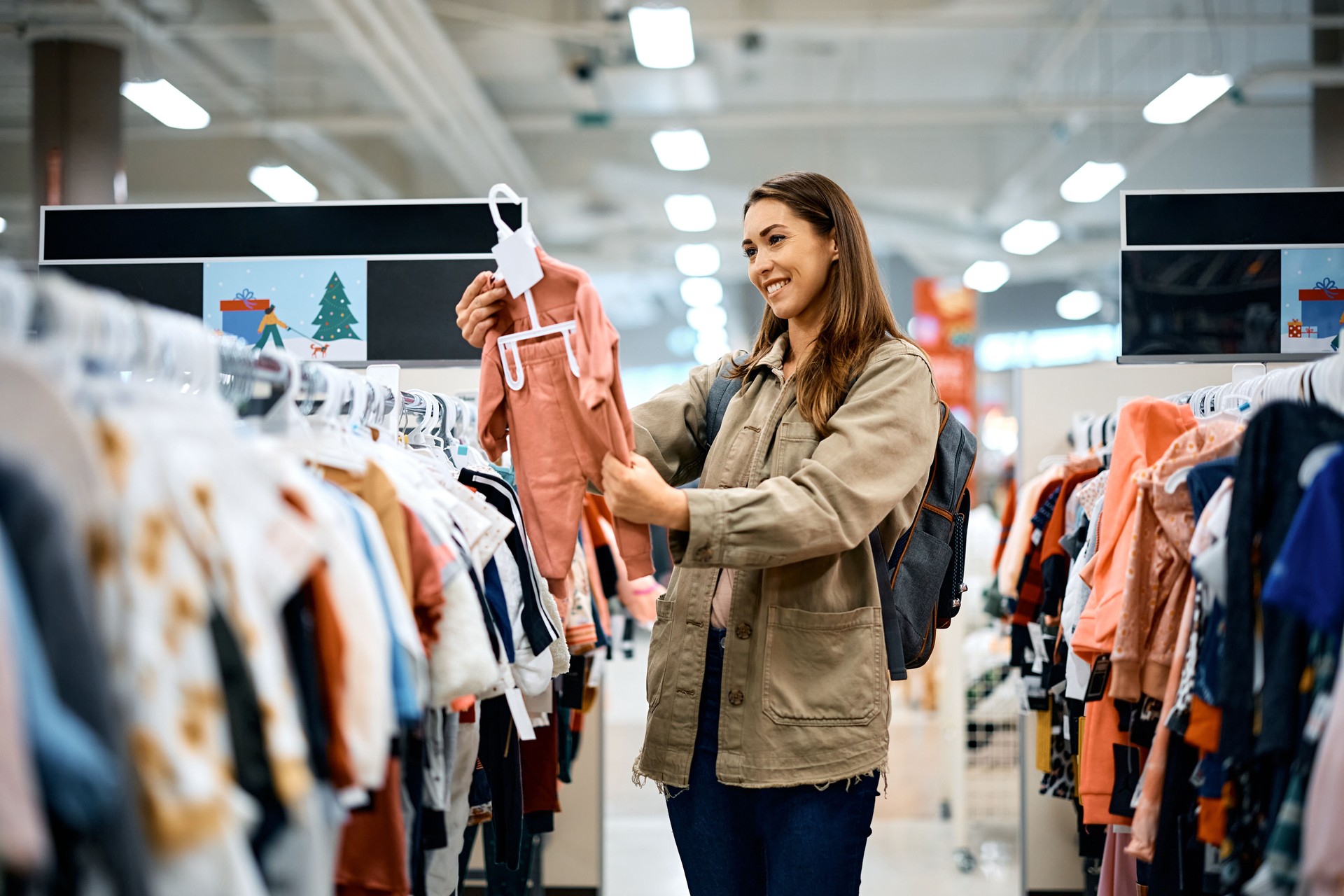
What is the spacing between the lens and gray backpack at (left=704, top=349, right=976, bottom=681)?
2.10 metres

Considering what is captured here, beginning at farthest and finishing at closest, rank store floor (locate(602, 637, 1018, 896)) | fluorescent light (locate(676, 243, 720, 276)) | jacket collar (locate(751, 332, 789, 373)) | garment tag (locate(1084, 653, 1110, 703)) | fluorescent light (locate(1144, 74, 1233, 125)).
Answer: fluorescent light (locate(676, 243, 720, 276)), fluorescent light (locate(1144, 74, 1233, 125)), store floor (locate(602, 637, 1018, 896)), garment tag (locate(1084, 653, 1110, 703)), jacket collar (locate(751, 332, 789, 373))

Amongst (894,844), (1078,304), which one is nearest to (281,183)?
(894,844)

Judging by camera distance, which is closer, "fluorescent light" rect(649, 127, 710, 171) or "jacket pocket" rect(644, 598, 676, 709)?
"jacket pocket" rect(644, 598, 676, 709)

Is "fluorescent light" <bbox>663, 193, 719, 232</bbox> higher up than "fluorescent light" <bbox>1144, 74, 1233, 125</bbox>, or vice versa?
"fluorescent light" <bbox>663, 193, 719, 232</bbox>

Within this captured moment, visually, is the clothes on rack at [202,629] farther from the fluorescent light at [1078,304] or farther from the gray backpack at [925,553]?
the fluorescent light at [1078,304]

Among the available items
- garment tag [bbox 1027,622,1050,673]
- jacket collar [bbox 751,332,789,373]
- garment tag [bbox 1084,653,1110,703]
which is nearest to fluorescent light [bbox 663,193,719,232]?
garment tag [bbox 1027,622,1050,673]

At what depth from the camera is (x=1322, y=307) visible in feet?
12.5

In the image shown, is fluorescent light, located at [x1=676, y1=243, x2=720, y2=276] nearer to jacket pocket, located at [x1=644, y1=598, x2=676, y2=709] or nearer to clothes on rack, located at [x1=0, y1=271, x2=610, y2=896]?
jacket pocket, located at [x1=644, y1=598, x2=676, y2=709]

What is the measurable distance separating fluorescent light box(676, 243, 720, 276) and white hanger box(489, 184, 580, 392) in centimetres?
1055

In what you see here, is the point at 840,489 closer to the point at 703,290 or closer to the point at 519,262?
the point at 519,262

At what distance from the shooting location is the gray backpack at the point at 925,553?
2096mm

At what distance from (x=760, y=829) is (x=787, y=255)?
1.02 metres

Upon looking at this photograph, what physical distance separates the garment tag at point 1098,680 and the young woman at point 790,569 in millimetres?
769

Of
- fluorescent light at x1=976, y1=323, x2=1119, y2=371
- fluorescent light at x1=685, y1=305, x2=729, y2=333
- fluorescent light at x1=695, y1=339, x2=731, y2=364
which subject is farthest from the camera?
fluorescent light at x1=695, y1=339, x2=731, y2=364
